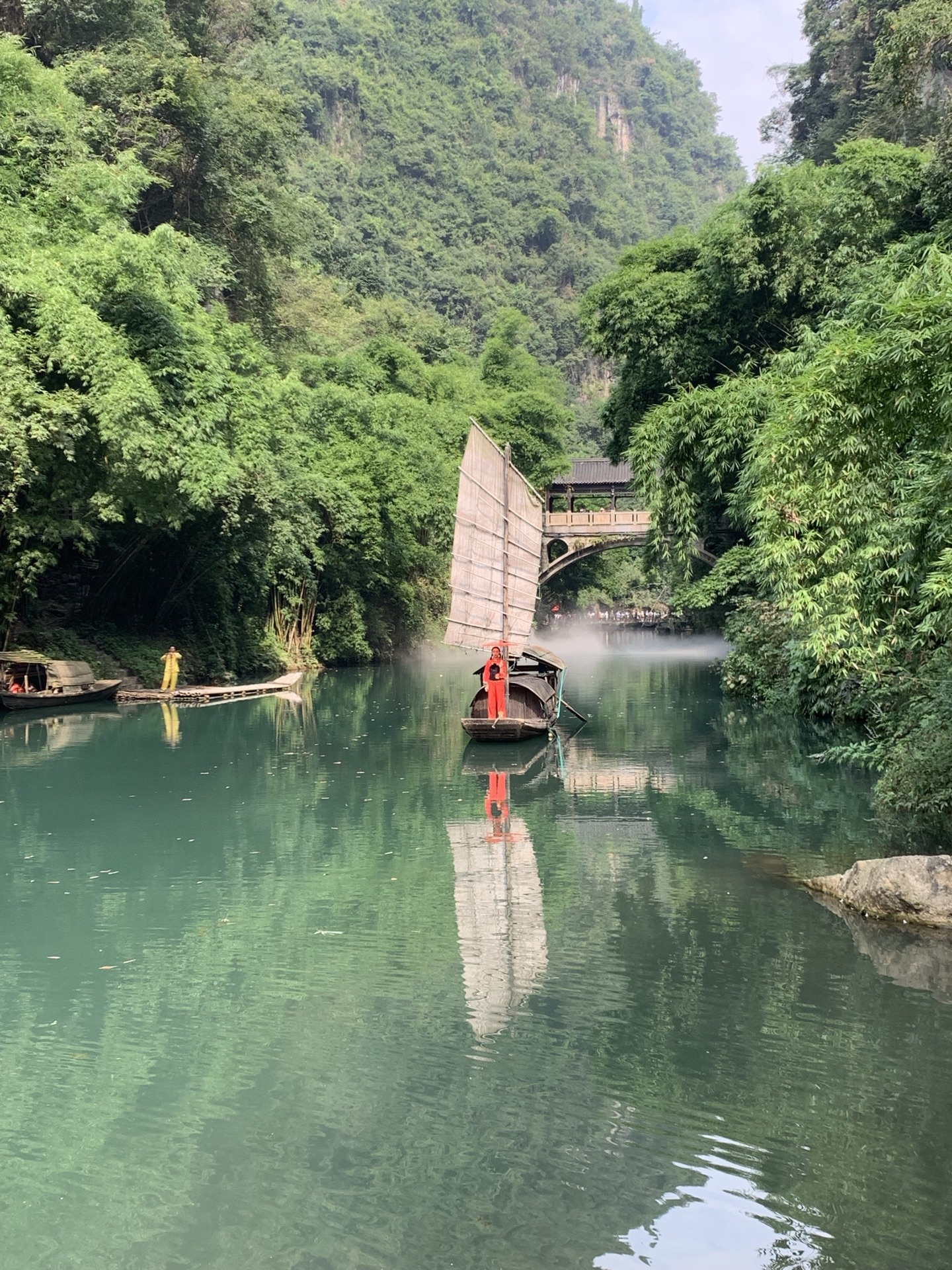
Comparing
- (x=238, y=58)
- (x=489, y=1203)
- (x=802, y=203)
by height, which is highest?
(x=238, y=58)

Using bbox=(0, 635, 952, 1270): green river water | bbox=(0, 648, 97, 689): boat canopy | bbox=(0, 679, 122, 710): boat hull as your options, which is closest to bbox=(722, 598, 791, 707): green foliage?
bbox=(0, 635, 952, 1270): green river water

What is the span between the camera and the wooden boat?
17.0 metres

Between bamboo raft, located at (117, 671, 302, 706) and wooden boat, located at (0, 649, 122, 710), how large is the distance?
1.47 ft

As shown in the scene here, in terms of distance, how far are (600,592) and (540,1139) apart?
5445 centimetres

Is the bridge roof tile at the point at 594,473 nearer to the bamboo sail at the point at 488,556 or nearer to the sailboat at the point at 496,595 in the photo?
the bamboo sail at the point at 488,556

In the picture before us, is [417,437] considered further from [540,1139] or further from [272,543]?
[540,1139]

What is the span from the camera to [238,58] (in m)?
29.6

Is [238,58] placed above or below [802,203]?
above

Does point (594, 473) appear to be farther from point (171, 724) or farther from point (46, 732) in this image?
point (46, 732)

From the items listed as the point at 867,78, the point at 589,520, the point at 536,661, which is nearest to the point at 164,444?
the point at 536,661

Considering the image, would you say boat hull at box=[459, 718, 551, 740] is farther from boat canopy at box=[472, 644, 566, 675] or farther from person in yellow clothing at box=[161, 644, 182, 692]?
person in yellow clothing at box=[161, 644, 182, 692]

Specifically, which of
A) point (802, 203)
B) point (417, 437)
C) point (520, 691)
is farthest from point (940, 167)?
point (417, 437)

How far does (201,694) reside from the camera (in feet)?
61.8

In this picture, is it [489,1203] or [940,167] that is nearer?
[489,1203]
